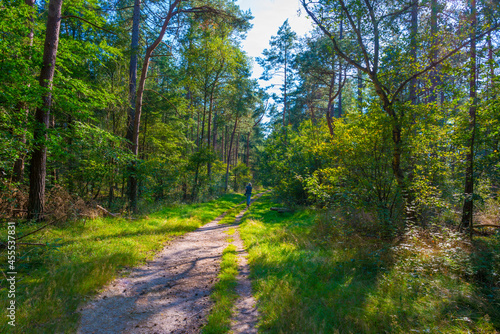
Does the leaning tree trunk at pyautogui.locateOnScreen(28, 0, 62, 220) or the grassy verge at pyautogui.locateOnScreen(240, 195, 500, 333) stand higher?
the leaning tree trunk at pyautogui.locateOnScreen(28, 0, 62, 220)

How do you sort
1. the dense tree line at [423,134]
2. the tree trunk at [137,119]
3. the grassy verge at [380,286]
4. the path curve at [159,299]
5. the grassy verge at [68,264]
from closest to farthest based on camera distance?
1. the grassy verge at [68,264]
2. the grassy verge at [380,286]
3. the path curve at [159,299]
4. the dense tree line at [423,134]
5. the tree trunk at [137,119]

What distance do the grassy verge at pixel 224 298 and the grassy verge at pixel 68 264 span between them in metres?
1.96

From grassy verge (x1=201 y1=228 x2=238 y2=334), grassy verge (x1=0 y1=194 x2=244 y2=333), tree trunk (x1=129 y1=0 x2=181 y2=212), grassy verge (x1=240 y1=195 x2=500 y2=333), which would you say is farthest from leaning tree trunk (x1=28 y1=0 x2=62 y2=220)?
grassy verge (x1=240 y1=195 x2=500 y2=333)

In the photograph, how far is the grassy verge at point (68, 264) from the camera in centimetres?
310

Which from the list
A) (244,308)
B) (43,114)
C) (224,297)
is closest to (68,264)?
(224,297)

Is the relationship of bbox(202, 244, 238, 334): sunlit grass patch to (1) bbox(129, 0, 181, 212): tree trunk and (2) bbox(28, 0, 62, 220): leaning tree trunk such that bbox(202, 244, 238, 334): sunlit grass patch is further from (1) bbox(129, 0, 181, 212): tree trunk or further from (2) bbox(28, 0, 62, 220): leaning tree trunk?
(1) bbox(129, 0, 181, 212): tree trunk

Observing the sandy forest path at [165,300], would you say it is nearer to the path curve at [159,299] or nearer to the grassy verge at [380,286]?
the path curve at [159,299]

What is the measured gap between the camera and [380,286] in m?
4.28

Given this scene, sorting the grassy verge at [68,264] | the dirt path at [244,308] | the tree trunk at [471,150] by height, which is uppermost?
the tree trunk at [471,150]

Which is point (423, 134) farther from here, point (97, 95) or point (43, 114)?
point (43, 114)

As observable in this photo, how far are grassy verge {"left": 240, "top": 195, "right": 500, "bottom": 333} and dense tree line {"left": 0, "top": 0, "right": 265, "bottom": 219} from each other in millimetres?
7539

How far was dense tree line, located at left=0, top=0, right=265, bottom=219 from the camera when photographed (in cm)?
654

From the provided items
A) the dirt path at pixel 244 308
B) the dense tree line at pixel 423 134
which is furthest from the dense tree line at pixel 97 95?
the dense tree line at pixel 423 134

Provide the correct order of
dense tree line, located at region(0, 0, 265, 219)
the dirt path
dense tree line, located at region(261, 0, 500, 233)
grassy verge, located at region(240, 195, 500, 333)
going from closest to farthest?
1. grassy verge, located at region(240, 195, 500, 333)
2. the dirt path
3. dense tree line, located at region(261, 0, 500, 233)
4. dense tree line, located at region(0, 0, 265, 219)
